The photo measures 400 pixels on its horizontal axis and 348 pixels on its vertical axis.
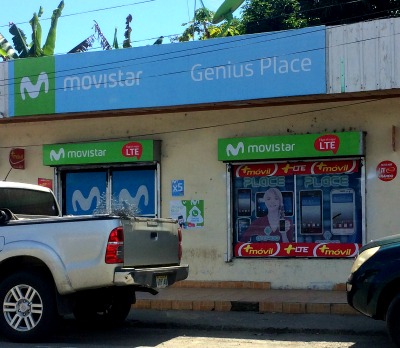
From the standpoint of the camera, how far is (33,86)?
14.6 m

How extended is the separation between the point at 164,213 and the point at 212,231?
1107 mm

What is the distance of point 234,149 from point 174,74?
1.82 meters

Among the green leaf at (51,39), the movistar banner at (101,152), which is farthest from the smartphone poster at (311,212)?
the green leaf at (51,39)

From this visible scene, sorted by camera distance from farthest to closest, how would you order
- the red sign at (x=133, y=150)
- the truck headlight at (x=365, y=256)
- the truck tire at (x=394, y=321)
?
1. the red sign at (x=133, y=150)
2. the truck headlight at (x=365, y=256)
3. the truck tire at (x=394, y=321)

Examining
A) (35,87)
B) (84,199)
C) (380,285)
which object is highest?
(35,87)

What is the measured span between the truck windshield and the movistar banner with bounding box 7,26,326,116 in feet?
12.3

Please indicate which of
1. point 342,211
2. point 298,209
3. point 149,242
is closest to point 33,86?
point 298,209

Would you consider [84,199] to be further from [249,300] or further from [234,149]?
[249,300]

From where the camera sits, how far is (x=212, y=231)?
46.0ft

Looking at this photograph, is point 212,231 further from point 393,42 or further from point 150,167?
point 393,42

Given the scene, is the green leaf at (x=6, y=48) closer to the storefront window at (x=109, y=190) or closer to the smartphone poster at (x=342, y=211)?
the storefront window at (x=109, y=190)

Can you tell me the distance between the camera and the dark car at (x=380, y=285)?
7.55 metres

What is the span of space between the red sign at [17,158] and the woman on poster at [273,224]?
5.37 metres

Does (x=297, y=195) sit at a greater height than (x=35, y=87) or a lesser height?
lesser
